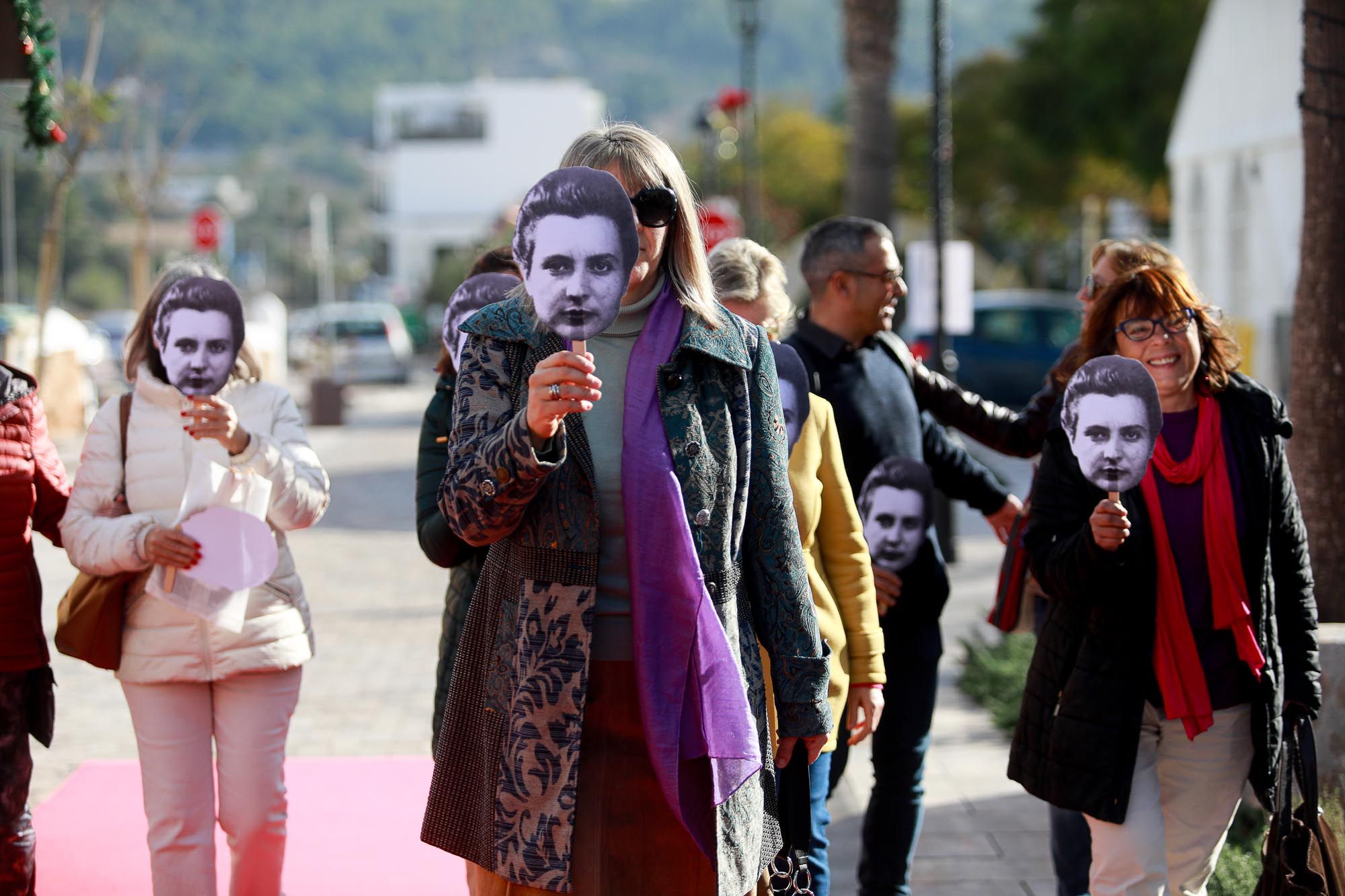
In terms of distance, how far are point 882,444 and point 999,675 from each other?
336 centimetres

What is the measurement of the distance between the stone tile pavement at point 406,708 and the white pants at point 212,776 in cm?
193

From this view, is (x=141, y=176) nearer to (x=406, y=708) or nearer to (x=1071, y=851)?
(x=406, y=708)

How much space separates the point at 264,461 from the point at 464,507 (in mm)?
1556

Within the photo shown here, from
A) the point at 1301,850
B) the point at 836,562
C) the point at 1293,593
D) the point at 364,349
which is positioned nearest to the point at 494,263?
the point at 836,562

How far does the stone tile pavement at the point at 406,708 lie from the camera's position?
5445 millimetres

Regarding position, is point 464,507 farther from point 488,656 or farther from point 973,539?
point 973,539

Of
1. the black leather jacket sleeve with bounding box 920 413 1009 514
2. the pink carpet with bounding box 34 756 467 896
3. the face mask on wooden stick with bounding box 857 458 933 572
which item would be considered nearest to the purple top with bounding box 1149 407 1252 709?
the face mask on wooden stick with bounding box 857 458 933 572

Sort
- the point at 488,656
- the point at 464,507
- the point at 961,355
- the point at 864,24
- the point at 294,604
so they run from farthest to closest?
the point at 961,355 → the point at 864,24 → the point at 294,604 → the point at 488,656 → the point at 464,507

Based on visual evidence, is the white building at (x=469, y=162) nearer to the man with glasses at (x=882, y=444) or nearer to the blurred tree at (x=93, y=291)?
the blurred tree at (x=93, y=291)

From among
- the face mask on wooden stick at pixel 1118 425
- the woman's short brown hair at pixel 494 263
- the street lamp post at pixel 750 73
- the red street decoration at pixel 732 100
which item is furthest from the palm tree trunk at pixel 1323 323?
the street lamp post at pixel 750 73

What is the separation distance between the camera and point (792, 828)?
Result: 10.5 feet

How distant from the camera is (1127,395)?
3475 millimetres

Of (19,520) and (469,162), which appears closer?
(19,520)

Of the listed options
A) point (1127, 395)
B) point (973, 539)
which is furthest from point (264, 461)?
point (973, 539)
